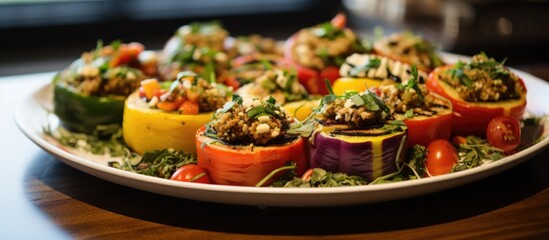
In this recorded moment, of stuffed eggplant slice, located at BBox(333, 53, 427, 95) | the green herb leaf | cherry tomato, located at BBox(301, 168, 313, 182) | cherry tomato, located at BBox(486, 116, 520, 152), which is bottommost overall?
cherry tomato, located at BBox(486, 116, 520, 152)

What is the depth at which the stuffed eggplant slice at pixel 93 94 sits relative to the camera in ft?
10.2

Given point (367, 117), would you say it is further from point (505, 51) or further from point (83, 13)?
point (83, 13)

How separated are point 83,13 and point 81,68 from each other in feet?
→ 13.2

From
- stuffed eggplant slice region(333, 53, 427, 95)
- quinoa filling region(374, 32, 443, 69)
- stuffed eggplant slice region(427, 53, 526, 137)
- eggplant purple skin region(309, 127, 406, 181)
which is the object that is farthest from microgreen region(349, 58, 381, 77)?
eggplant purple skin region(309, 127, 406, 181)

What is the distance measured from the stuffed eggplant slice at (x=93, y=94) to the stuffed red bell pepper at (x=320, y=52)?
85cm

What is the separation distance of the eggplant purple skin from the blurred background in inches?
159

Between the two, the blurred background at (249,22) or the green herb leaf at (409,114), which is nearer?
the green herb leaf at (409,114)

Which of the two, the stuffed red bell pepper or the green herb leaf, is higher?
the green herb leaf

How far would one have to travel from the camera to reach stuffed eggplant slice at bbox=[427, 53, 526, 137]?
279cm

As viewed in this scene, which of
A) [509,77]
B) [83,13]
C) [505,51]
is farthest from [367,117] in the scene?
[83,13]

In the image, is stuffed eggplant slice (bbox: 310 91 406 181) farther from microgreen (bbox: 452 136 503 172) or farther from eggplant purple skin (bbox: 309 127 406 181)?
microgreen (bbox: 452 136 503 172)

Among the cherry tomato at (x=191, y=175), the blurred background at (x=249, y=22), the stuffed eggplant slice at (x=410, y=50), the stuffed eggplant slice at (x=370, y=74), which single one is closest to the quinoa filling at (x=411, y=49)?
the stuffed eggplant slice at (x=410, y=50)

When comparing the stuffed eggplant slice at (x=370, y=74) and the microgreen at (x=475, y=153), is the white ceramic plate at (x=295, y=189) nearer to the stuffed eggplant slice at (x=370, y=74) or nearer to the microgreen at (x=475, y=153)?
the microgreen at (x=475, y=153)

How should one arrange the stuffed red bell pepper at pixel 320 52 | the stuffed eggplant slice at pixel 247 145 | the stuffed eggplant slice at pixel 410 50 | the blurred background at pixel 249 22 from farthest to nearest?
1. the blurred background at pixel 249 22
2. the stuffed eggplant slice at pixel 410 50
3. the stuffed red bell pepper at pixel 320 52
4. the stuffed eggplant slice at pixel 247 145
